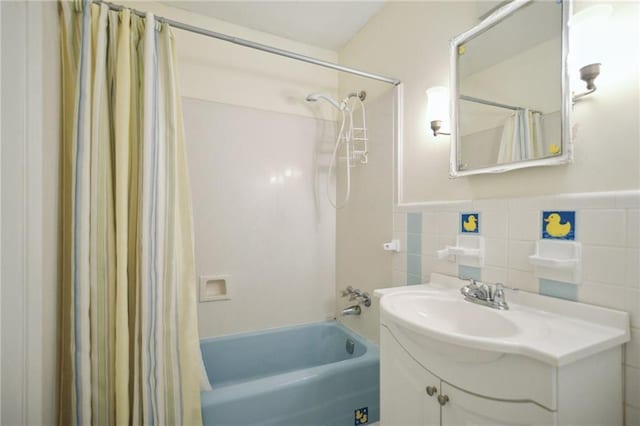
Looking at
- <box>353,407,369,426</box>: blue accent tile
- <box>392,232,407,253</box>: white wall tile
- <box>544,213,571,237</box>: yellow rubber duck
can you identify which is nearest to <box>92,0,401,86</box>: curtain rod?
<box>392,232,407,253</box>: white wall tile

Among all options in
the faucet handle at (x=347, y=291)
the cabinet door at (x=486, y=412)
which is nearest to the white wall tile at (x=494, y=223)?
the cabinet door at (x=486, y=412)

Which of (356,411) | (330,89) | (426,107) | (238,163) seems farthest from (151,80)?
(356,411)

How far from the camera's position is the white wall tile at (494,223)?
1060 millimetres

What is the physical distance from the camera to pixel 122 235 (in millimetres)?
1093

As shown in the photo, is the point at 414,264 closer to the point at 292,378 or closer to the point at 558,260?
the point at 558,260

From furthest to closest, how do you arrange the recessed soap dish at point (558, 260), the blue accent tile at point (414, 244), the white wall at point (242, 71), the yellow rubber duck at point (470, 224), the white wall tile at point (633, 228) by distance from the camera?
the white wall at point (242, 71) < the blue accent tile at point (414, 244) < the yellow rubber duck at point (470, 224) < the recessed soap dish at point (558, 260) < the white wall tile at point (633, 228)

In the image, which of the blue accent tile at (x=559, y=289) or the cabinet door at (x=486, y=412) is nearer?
the cabinet door at (x=486, y=412)

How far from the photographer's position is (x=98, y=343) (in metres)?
1.06

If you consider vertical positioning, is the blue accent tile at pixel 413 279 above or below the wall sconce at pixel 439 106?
below

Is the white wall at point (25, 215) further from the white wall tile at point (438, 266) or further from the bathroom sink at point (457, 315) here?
the white wall tile at point (438, 266)

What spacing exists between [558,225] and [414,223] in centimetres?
64

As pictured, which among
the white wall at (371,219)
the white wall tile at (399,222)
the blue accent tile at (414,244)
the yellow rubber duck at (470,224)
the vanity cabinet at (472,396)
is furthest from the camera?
the white wall at (371,219)

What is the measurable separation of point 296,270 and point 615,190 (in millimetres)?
1725

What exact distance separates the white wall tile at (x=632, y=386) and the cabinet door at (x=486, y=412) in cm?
35
